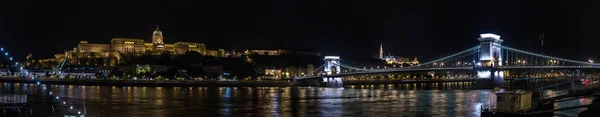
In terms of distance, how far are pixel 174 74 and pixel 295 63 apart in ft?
96.6

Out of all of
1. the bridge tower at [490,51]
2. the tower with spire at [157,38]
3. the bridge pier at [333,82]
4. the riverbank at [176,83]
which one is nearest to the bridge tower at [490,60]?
the bridge tower at [490,51]

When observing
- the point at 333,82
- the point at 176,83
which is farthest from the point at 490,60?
the point at 176,83

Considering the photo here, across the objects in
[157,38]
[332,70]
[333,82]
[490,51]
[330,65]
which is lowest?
[333,82]

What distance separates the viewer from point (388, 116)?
85.0ft

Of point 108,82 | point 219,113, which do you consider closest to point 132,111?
point 219,113

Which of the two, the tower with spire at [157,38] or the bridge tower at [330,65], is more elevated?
the tower with spire at [157,38]

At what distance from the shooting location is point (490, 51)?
2532 inches

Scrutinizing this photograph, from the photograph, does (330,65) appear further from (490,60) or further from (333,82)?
(490,60)

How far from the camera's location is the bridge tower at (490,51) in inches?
2507

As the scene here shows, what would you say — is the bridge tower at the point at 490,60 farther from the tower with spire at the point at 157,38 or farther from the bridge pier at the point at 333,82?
the tower with spire at the point at 157,38

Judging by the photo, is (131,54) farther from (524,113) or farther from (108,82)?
(524,113)

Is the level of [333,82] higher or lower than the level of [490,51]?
lower

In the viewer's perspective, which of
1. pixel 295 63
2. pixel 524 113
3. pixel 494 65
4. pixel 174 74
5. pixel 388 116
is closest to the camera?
pixel 524 113

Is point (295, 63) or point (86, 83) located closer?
point (86, 83)
